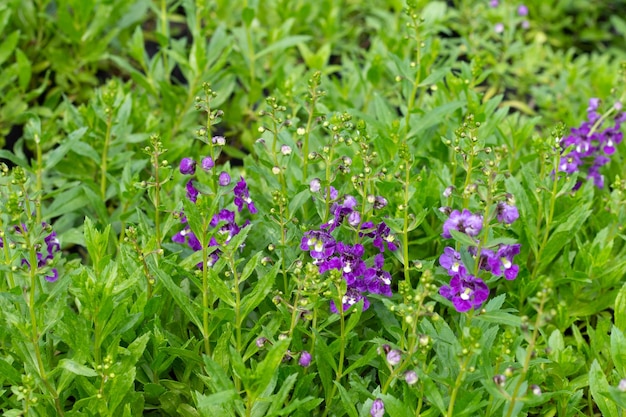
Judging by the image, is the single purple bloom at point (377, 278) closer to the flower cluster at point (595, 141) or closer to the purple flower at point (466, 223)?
the purple flower at point (466, 223)

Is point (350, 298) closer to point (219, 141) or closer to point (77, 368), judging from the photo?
point (219, 141)

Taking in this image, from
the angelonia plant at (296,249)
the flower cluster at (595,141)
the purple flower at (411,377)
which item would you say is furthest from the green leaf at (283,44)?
the purple flower at (411,377)

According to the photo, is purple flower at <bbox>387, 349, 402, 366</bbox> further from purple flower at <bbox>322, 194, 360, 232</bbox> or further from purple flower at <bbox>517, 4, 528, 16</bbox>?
purple flower at <bbox>517, 4, 528, 16</bbox>

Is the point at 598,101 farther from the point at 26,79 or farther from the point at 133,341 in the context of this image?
the point at 26,79

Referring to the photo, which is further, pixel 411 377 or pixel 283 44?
pixel 283 44

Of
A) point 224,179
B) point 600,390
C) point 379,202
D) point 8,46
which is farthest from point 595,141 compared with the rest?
point 8,46

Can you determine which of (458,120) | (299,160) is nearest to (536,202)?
(458,120)

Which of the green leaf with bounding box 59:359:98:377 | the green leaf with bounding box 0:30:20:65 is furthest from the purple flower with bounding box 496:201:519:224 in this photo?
the green leaf with bounding box 0:30:20:65
